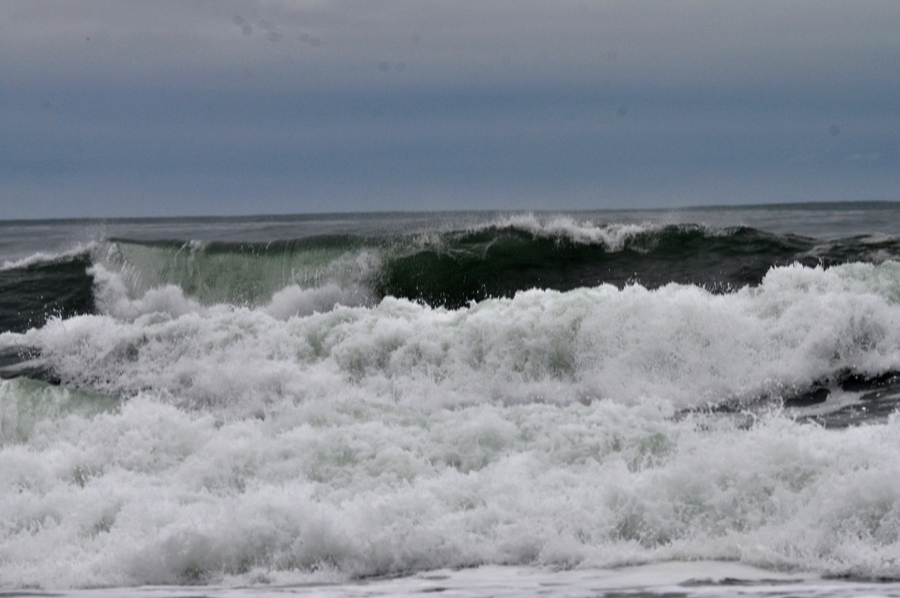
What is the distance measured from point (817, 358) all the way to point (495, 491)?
5164 mm

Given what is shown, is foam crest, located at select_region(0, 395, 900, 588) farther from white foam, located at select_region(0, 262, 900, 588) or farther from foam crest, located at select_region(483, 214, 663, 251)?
foam crest, located at select_region(483, 214, 663, 251)

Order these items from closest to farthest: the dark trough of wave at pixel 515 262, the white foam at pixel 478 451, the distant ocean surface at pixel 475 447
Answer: the distant ocean surface at pixel 475 447 → the white foam at pixel 478 451 → the dark trough of wave at pixel 515 262

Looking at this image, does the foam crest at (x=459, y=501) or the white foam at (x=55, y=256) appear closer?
the foam crest at (x=459, y=501)

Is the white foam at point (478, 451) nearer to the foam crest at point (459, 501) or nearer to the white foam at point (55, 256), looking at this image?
the foam crest at point (459, 501)

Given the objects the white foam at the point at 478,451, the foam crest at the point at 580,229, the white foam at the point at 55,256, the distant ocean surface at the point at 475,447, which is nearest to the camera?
the distant ocean surface at the point at 475,447

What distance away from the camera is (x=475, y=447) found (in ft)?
23.8

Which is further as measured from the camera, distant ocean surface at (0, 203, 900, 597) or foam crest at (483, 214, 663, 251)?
foam crest at (483, 214, 663, 251)

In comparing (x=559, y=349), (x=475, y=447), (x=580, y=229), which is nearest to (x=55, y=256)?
(x=580, y=229)

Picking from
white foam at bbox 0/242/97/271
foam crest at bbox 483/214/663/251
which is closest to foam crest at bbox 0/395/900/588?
foam crest at bbox 483/214/663/251

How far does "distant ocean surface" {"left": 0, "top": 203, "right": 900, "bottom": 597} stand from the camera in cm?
548

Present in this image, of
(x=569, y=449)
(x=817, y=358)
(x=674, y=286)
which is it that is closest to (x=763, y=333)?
(x=817, y=358)

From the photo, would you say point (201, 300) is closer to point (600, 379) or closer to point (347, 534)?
point (600, 379)

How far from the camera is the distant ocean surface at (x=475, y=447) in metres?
5.48

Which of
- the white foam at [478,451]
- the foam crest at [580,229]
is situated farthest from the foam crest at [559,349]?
the foam crest at [580,229]
